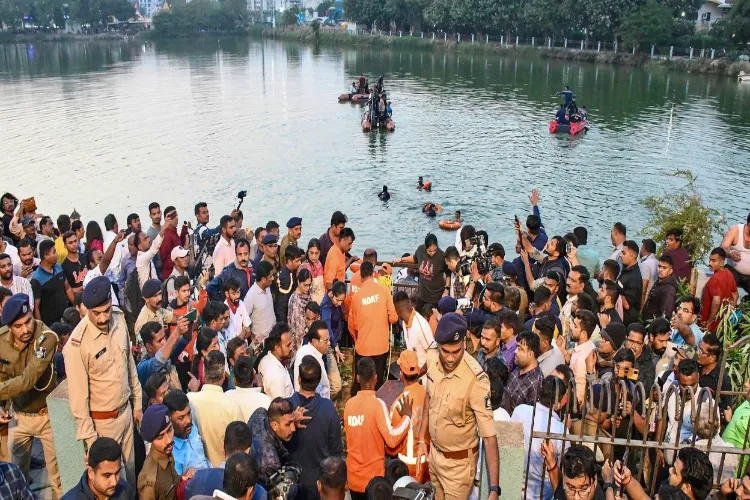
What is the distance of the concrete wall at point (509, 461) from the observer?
15.2ft

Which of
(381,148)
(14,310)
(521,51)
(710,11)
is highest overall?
(710,11)

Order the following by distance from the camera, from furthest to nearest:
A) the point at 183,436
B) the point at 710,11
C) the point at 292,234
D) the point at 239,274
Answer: the point at 710,11 → the point at 292,234 → the point at 239,274 → the point at 183,436

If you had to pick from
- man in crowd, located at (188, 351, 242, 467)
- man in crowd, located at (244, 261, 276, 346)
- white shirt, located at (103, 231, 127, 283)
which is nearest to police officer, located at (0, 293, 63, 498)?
man in crowd, located at (188, 351, 242, 467)

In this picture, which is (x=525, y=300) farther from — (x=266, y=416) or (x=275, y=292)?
(x=266, y=416)

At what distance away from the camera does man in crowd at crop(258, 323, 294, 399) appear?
19.3ft

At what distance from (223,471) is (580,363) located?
3359 mm

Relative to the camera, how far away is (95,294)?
5242 mm

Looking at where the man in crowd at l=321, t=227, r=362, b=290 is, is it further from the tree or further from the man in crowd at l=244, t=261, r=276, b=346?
the tree

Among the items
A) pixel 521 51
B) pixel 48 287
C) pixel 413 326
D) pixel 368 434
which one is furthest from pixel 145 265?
pixel 521 51

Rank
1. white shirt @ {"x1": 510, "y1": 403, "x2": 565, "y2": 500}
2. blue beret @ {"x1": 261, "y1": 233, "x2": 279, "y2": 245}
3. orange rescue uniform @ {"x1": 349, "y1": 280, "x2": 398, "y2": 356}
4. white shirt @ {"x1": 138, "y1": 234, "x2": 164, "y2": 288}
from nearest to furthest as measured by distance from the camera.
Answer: white shirt @ {"x1": 510, "y1": 403, "x2": 565, "y2": 500}
orange rescue uniform @ {"x1": 349, "y1": 280, "x2": 398, "y2": 356}
white shirt @ {"x1": 138, "y1": 234, "x2": 164, "y2": 288}
blue beret @ {"x1": 261, "y1": 233, "x2": 279, "y2": 245}

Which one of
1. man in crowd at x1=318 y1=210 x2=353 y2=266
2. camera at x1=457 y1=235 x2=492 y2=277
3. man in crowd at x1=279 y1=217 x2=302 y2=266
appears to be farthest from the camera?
man in crowd at x1=279 y1=217 x2=302 y2=266

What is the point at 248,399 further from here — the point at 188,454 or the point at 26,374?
the point at 26,374

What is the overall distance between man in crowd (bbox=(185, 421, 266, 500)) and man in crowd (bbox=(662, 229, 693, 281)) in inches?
266

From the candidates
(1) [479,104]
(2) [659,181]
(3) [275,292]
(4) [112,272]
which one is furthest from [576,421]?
(1) [479,104]
